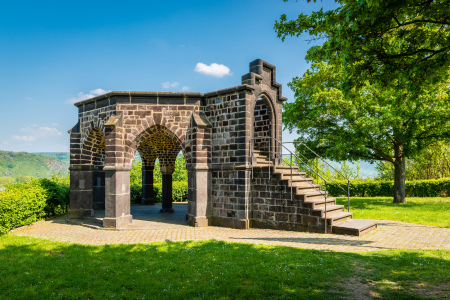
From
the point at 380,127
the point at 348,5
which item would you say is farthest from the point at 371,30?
the point at 380,127

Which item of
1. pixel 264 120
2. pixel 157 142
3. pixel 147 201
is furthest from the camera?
pixel 147 201

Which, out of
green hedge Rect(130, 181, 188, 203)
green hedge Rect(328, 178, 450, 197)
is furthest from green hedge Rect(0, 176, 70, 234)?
green hedge Rect(328, 178, 450, 197)

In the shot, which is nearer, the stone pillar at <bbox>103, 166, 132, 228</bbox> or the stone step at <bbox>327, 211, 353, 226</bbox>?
the stone step at <bbox>327, 211, 353, 226</bbox>

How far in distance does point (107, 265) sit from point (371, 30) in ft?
22.3

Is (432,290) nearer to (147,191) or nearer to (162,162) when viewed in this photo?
(162,162)

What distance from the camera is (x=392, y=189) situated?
24.7 meters

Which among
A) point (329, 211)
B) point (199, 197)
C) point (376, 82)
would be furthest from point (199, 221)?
point (376, 82)

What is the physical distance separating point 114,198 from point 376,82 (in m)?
8.64

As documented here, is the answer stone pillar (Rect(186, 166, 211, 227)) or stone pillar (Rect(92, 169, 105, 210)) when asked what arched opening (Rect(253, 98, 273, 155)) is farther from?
stone pillar (Rect(92, 169, 105, 210))

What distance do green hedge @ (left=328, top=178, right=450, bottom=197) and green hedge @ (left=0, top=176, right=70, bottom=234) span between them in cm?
1774

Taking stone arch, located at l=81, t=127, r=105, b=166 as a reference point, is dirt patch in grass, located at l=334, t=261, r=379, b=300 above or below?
below

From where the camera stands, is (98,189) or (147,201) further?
(147,201)

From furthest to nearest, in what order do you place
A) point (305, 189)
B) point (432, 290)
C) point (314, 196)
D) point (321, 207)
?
point (305, 189) → point (314, 196) → point (321, 207) → point (432, 290)

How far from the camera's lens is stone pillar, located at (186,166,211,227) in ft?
36.3
